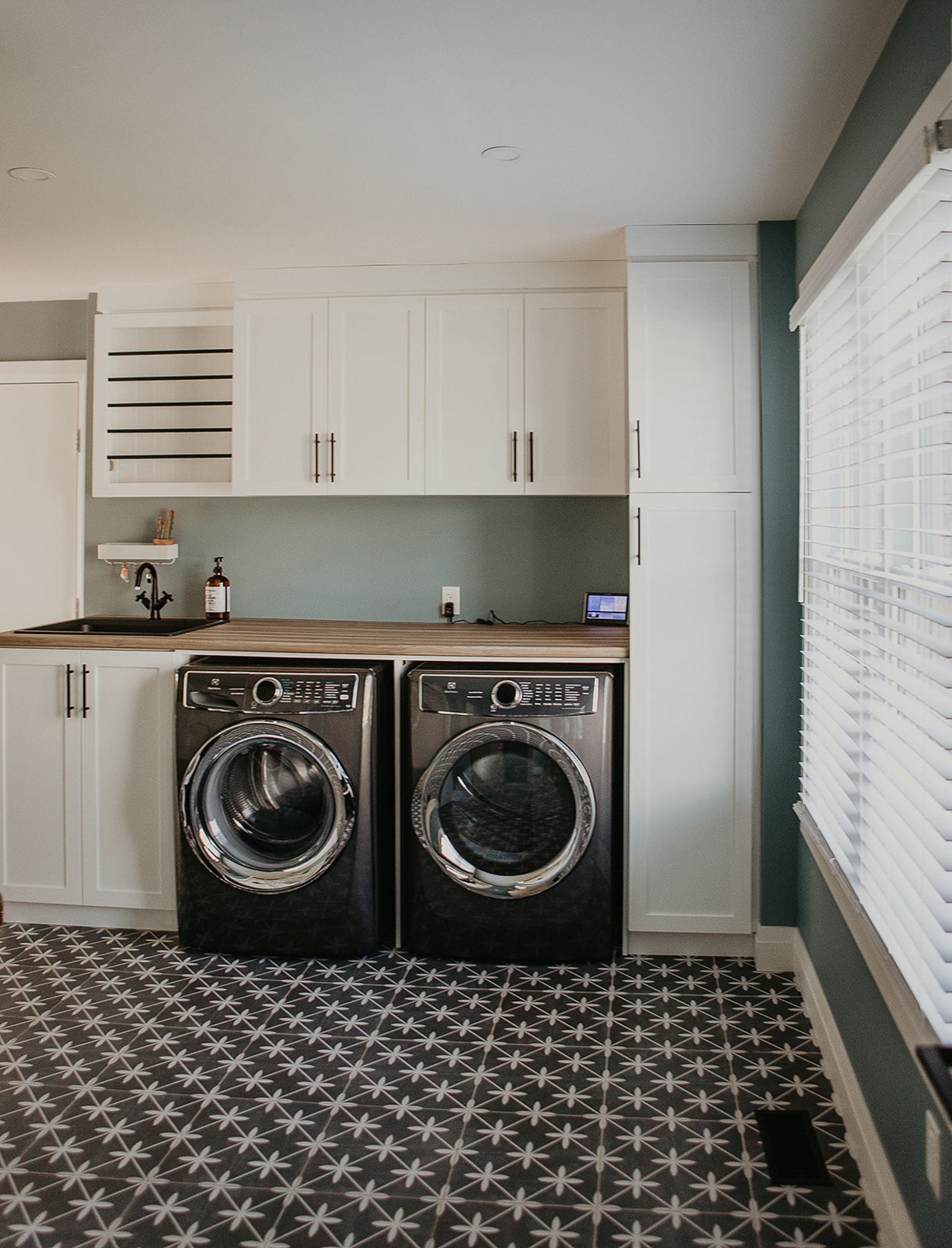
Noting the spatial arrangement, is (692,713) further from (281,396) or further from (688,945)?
(281,396)

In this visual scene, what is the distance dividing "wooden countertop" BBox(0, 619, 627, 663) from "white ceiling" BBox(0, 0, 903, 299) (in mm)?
1296

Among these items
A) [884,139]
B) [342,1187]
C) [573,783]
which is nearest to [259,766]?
[573,783]

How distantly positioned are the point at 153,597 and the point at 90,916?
1.24m

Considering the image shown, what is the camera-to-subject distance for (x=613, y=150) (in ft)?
7.93

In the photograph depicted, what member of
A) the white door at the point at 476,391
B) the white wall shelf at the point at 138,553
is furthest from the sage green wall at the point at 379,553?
the white door at the point at 476,391

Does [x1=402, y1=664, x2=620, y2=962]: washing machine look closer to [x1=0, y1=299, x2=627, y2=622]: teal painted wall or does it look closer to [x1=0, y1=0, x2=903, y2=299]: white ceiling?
[x1=0, y1=299, x2=627, y2=622]: teal painted wall

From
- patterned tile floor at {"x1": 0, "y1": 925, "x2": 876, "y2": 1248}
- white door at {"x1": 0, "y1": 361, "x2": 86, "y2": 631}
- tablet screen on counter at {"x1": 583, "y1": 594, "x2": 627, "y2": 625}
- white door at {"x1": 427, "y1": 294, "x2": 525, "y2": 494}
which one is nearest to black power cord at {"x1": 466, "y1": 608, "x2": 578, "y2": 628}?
tablet screen on counter at {"x1": 583, "y1": 594, "x2": 627, "y2": 625}

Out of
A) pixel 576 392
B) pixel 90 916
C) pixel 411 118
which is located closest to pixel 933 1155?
pixel 411 118

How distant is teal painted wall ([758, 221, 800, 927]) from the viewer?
2.93m

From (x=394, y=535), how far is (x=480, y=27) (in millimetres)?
2117

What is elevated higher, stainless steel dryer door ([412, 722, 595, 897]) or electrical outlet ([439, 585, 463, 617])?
electrical outlet ([439, 585, 463, 617])

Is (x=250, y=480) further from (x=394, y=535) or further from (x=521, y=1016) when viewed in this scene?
(x=521, y=1016)

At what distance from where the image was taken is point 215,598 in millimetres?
3770

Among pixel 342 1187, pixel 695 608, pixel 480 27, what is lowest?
pixel 342 1187
